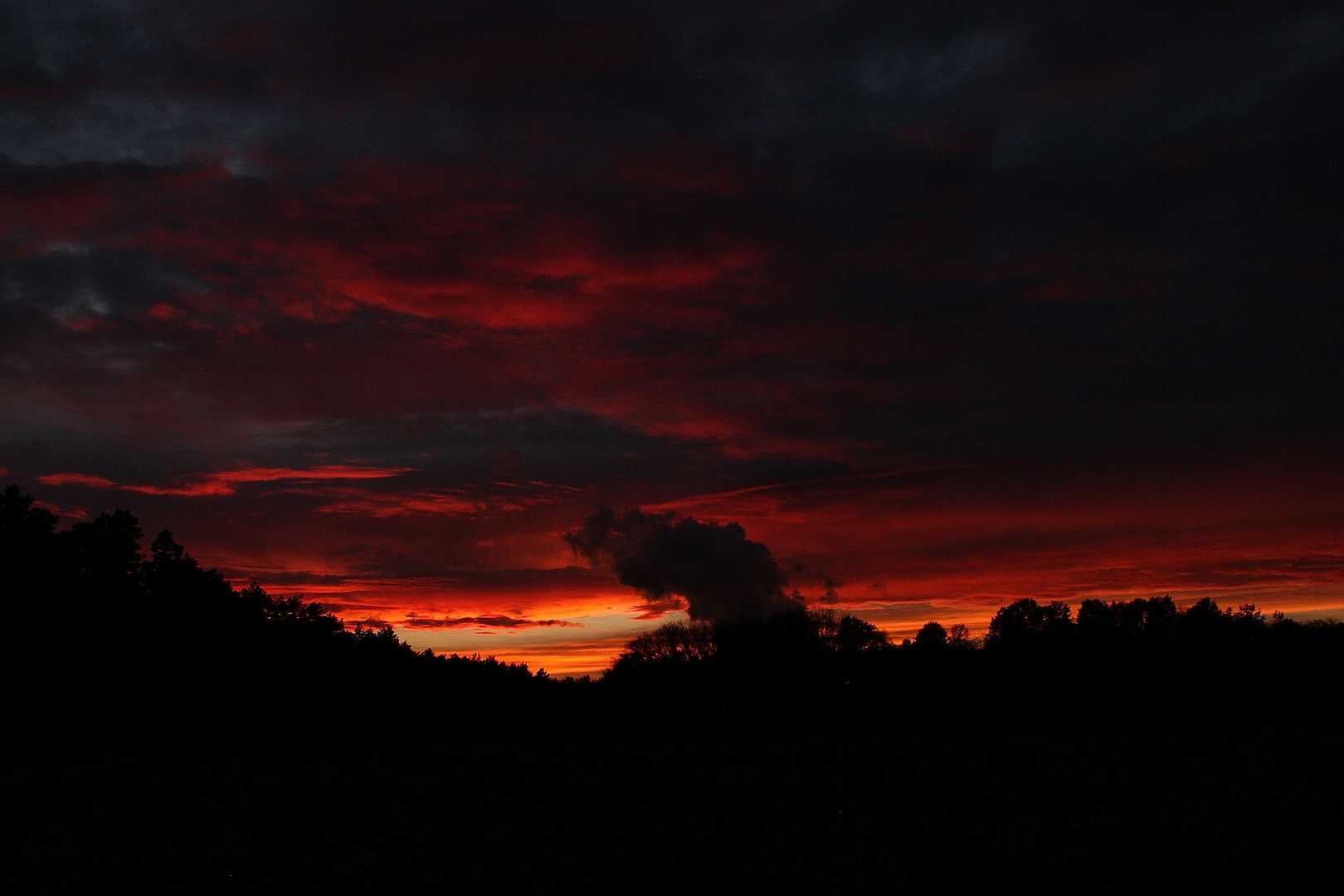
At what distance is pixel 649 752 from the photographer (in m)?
62.2

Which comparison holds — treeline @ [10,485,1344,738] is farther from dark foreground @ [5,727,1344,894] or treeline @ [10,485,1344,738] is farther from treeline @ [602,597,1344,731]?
dark foreground @ [5,727,1344,894]

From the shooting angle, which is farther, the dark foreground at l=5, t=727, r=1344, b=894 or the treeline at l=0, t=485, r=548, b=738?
the treeline at l=0, t=485, r=548, b=738

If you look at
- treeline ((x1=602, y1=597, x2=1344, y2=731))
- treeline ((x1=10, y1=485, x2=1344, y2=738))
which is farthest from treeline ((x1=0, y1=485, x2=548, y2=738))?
treeline ((x1=602, y1=597, x2=1344, y2=731))

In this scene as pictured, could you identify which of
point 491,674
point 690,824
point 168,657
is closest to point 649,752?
point 690,824

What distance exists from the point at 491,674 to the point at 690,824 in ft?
311

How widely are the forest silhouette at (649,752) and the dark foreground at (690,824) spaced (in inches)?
7.2

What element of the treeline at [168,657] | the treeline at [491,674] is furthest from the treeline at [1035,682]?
the treeline at [168,657]

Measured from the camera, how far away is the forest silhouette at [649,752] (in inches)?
1008

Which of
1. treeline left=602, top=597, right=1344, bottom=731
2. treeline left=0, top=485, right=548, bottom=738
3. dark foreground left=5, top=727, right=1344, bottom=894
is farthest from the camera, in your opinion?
treeline left=602, top=597, right=1344, bottom=731

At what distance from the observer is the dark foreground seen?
24.0 m

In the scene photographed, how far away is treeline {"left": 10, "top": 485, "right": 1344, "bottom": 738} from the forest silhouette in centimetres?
30

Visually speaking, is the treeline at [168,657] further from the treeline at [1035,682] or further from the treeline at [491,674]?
the treeline at [1035,682]

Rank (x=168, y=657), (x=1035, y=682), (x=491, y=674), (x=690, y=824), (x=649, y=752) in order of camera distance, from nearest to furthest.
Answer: (x=690, y=824) < (x=649, y=752) < (x=168, y=657) < (x=1035, y=682) < (x=491, y=674)

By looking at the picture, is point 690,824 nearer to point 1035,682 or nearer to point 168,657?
point 168,657
